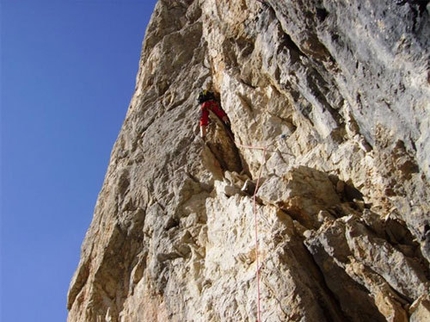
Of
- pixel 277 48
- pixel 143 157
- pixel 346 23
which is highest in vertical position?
pixel 143 157

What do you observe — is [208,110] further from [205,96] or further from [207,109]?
[205,96]

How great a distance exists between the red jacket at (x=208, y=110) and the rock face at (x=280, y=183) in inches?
13.2

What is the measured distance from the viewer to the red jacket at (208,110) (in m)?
16.7

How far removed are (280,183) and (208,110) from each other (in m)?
5.56

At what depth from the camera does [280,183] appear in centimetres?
1211

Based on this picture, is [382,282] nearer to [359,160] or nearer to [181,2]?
[359,160]

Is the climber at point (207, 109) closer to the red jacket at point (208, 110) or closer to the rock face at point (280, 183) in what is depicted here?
the red jacket at point (208, 110)

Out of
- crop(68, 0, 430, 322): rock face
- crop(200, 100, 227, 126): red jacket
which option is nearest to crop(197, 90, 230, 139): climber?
crop(200, 100, 227, 126): red jacket

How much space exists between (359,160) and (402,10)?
3786 millimetres

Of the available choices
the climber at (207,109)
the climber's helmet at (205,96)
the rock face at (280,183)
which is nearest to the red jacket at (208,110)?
the climber at (207,109)

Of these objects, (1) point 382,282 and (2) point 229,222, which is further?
(2) point 229,222

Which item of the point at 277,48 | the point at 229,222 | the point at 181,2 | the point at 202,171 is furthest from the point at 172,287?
the point at 181,2

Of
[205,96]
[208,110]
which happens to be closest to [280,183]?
[208,110]

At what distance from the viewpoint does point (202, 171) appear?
50.0ft
